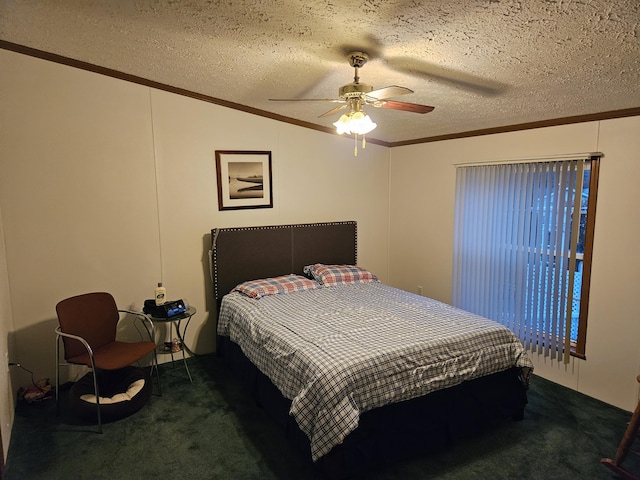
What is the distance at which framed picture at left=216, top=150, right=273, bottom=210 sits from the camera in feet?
13.1

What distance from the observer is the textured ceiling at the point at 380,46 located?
1869 mm

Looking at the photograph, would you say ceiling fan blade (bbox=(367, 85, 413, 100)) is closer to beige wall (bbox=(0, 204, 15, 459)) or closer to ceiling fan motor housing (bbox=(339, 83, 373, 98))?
ceiling fan motor housing (bbox=(339, 83, 373, 98))

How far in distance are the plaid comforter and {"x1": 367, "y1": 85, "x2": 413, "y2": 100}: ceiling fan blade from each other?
1519 millimetres

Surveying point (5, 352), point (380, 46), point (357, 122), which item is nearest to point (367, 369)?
point (357, 122)

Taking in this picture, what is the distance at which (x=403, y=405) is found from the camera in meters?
2.38

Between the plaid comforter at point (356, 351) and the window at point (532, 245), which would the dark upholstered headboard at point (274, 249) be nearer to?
the plaid comforter at point (356, 351)

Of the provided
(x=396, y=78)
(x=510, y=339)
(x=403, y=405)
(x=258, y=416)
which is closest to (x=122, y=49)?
(x=396, y=78)

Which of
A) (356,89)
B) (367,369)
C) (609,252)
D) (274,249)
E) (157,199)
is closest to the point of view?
(367,369)

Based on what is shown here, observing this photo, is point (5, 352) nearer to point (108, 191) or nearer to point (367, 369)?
point (108, 191)

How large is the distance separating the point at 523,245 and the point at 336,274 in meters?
1.80

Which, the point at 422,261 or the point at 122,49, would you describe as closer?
the point at 122,49

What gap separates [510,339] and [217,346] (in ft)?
Result: 8.79

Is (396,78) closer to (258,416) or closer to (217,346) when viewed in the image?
(258,416)

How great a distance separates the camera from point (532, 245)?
347cm
